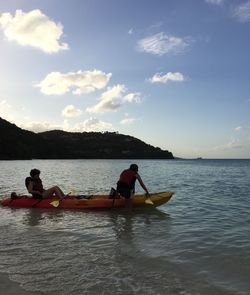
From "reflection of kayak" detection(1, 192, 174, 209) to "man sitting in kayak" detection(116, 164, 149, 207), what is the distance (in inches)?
13.3

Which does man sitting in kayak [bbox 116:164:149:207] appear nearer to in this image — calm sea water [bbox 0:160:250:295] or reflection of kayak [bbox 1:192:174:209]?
reflection of kayak [bbox 1:192:174:209]

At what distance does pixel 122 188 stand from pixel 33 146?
529 feet

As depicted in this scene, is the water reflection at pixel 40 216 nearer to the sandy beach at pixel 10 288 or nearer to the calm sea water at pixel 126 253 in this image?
the calm sea water at pixel 126 253

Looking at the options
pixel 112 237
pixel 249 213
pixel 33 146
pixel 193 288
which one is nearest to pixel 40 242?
pixel 112 237

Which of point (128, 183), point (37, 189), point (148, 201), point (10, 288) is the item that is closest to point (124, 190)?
point (128, 183)

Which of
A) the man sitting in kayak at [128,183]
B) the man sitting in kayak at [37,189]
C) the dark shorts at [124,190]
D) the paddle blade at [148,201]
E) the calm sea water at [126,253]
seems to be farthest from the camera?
the man sitting in kayak at [37,189]

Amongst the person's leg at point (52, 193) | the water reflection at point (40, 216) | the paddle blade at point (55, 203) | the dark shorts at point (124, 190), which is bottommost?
the water reflection at point (40, 216)

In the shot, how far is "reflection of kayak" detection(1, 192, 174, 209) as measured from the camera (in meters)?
16.3

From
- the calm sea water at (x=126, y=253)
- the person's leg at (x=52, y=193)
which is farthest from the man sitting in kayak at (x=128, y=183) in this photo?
the person's leg at (x=52, y=193)

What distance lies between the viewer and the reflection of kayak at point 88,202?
1627 centimetres

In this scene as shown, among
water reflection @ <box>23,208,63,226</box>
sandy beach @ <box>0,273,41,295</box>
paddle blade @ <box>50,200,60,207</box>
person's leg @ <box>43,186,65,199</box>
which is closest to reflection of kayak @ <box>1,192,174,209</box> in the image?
paddle blade @ <box>50,200,60,207</box>

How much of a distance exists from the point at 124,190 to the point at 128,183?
0.37 metres

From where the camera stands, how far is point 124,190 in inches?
628

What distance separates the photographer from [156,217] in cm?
1473
